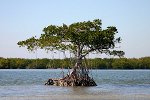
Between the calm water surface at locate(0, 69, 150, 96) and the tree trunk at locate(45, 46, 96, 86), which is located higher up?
the tree trunk at locate(45, 46, 96, 86)

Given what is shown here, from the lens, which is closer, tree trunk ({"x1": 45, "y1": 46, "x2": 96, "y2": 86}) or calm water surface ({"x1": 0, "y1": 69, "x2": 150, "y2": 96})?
calm water surface ({"x1": 0, "y1": 69, "x2": 150, "y2": 96})

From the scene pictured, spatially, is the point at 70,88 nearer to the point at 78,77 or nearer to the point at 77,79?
the point at 77,79

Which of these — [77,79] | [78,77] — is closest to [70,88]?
[77,79]

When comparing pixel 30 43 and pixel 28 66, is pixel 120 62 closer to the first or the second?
pixel 28 66

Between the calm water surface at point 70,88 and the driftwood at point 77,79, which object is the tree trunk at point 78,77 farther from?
the calm water surface at point 70,88

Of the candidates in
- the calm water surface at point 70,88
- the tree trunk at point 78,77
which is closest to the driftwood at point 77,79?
the tree trunk at point 78,77

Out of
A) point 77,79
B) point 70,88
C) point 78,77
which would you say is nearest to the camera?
point 70,88

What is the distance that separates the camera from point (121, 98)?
85.9 feet

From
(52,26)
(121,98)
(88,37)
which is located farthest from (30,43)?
(121,98)

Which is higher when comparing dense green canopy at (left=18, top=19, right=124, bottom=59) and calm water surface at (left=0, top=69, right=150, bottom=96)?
dense green canopy at (left=18, top=19, right=124, bottom=59)

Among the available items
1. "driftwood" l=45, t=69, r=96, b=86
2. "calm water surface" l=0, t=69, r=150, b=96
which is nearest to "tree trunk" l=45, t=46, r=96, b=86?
"driftwood" l=45, t=69, r=96, b=86

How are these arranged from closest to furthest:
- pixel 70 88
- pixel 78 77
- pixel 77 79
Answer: pixel 70 88 < pixel 77 79 < pixel 78 77

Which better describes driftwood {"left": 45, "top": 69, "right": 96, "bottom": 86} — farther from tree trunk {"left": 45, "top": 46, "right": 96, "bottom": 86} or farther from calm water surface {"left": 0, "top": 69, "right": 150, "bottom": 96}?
calm water surface {"left": 0, "top": 69, "right": 150, "bottom": 96}

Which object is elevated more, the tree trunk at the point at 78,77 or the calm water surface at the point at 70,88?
the tree trunk at the point at 78,77
